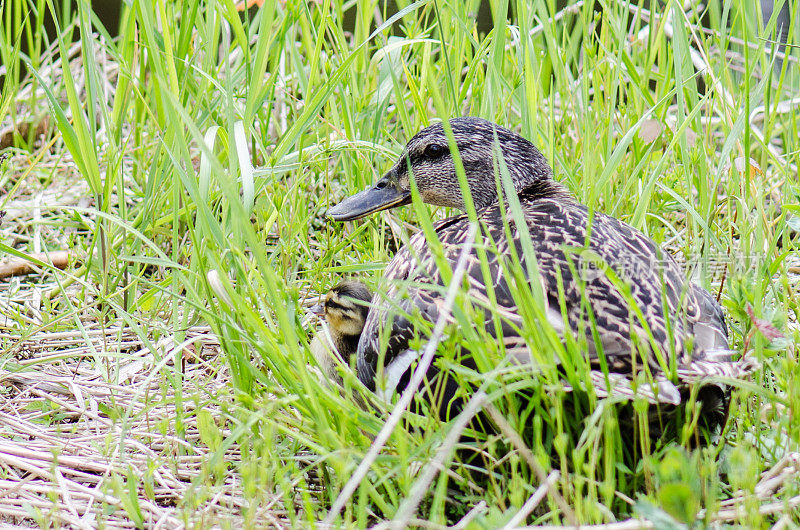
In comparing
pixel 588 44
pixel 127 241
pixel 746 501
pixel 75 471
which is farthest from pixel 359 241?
pixel 746 501

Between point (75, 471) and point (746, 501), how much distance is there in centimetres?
156

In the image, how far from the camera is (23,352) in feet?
9.67

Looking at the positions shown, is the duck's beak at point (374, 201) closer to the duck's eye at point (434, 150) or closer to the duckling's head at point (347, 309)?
the duck's eye at point (434, 150)

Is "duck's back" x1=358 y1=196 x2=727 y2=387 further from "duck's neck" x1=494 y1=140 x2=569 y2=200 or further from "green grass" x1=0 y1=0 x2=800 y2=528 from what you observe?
"duck's neck" x1=494 y1=140 x2=569 y2=200

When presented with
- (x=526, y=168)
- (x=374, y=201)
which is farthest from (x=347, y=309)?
(x=526, y=168)

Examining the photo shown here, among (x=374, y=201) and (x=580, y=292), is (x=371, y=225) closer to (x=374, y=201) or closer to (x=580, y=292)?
(x=374, y=201)

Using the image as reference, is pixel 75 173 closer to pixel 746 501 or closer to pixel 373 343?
pixel 373 343

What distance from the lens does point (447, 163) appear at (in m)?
3.20

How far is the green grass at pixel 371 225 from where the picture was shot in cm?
190

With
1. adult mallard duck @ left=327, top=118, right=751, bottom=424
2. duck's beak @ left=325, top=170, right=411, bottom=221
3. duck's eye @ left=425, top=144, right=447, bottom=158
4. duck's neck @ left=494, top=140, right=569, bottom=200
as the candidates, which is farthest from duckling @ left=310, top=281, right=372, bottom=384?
duck's neck @ left=494, top=140, right=569, bottom=200

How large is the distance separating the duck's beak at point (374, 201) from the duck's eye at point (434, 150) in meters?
0.14

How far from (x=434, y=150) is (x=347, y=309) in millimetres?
744

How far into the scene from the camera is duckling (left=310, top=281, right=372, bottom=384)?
2.73 m

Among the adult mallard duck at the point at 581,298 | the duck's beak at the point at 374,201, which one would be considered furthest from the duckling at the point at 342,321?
the duck's beak at the point at 374,201
